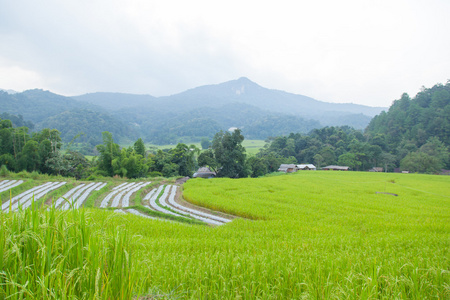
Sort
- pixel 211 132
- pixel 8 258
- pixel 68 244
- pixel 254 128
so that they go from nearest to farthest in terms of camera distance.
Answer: pixel 8 258 → pixel 68 244 → pixel 211 132 → pixel 254 128

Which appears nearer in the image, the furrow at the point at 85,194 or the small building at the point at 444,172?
the furrow at the point at 85,194

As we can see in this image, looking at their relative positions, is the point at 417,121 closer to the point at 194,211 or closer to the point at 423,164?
the point at 423,164

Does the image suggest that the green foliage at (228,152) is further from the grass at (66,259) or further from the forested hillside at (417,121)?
the forested hillside at (417,121)

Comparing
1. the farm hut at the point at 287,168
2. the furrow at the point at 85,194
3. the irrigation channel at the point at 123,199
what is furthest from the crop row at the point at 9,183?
the farm hut at the point at 287,168

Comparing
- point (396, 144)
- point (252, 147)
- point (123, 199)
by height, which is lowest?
point (123, 199)

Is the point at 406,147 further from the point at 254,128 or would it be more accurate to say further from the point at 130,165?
the point at 254,128

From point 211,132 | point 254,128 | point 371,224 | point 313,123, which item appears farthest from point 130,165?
point 313,123

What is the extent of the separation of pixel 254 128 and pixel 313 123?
43873 millimetres

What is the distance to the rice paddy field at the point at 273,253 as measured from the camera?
2.00 m

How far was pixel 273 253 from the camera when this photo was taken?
389cm

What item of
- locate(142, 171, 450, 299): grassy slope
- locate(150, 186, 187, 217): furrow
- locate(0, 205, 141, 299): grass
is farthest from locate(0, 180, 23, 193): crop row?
locate(0, 205, 141, 299): grass

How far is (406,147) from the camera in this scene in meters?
55.2

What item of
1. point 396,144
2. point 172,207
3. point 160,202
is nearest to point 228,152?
point 160,202

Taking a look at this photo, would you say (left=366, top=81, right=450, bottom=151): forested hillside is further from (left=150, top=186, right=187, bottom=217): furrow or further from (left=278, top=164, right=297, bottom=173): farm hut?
(left=150, top=186, right=187, bottom=217): furrow
